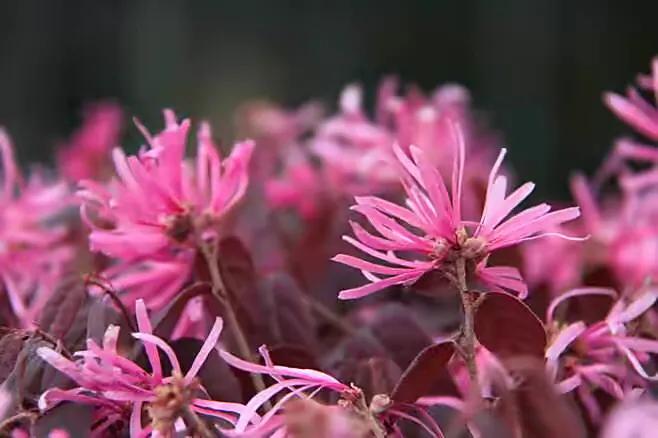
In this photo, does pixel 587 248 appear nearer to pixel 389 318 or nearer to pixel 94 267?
pixel 389 318

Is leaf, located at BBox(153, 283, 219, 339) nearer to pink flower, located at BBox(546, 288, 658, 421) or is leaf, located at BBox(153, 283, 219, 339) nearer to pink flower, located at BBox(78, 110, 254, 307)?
pink flower, located at BBox(78, 110, 254, 307)

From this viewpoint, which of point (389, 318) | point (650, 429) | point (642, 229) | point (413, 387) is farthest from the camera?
point (642, 229)

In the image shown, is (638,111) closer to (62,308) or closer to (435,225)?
(435,225)

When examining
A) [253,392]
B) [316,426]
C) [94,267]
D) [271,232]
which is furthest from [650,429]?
[271,232]

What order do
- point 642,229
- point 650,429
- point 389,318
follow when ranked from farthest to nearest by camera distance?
point 642,229 → point 389,318 → point 650,429

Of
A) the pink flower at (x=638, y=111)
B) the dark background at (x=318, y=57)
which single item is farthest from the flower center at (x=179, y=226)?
the dark background at (x=318, y=57)

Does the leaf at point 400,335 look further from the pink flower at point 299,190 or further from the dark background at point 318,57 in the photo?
the dark background at point 318,57

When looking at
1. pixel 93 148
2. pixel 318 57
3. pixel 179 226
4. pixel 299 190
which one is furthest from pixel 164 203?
pixel 318 57
